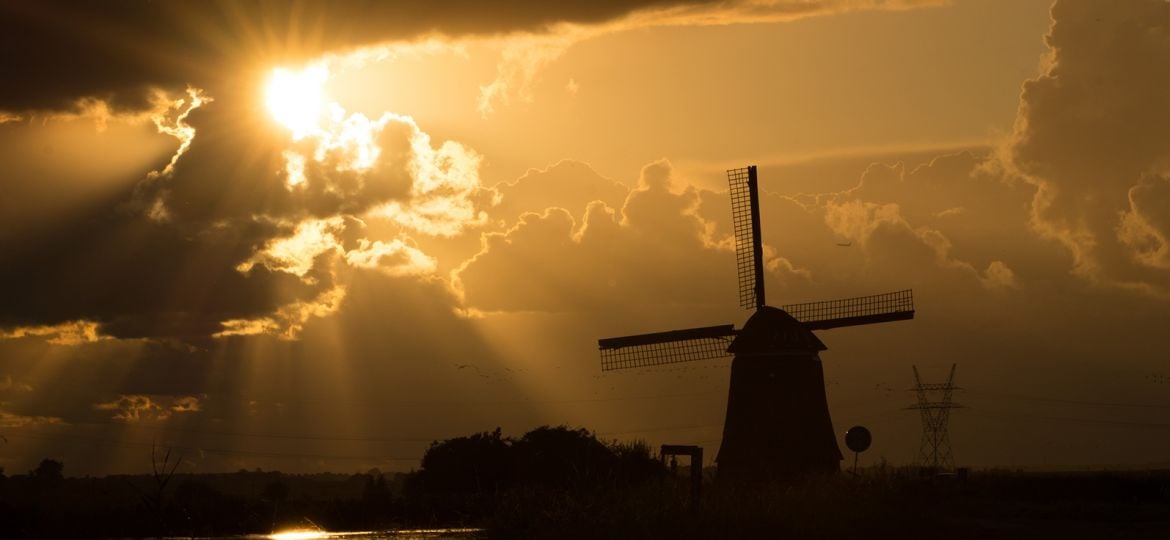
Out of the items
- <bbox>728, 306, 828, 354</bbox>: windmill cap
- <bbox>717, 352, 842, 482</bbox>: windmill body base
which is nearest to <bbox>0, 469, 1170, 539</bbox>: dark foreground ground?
<bbox>717, 352, 842, 482</bbox>: windmill body base

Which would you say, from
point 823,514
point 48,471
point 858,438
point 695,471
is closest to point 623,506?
point 695,471

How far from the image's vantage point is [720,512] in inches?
1576

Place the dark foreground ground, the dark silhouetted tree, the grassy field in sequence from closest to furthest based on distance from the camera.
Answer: the grassy field
the dark foreground ground
the dark silhouetted tree

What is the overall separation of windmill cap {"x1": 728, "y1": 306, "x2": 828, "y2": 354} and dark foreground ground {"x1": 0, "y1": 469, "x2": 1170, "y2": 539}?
782 cm

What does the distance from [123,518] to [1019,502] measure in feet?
147

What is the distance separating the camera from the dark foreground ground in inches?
1533

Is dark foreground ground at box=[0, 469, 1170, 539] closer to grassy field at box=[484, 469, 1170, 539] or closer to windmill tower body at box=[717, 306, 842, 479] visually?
grassy field at box=[484, 469, 1170, 539]

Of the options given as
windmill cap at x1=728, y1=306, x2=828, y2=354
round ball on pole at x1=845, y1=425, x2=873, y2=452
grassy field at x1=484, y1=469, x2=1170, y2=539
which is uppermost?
windmill cap at x1=728, y1=306, x2=828, y2=354

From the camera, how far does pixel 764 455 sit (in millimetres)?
66000

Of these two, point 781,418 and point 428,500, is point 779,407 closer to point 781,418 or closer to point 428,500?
point 781,418

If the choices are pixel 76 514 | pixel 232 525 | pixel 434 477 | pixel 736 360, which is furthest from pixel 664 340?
pixel 76 514

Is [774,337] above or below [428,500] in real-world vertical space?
above

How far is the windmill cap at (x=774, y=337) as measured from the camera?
66.0m

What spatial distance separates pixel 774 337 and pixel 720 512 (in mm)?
27037
